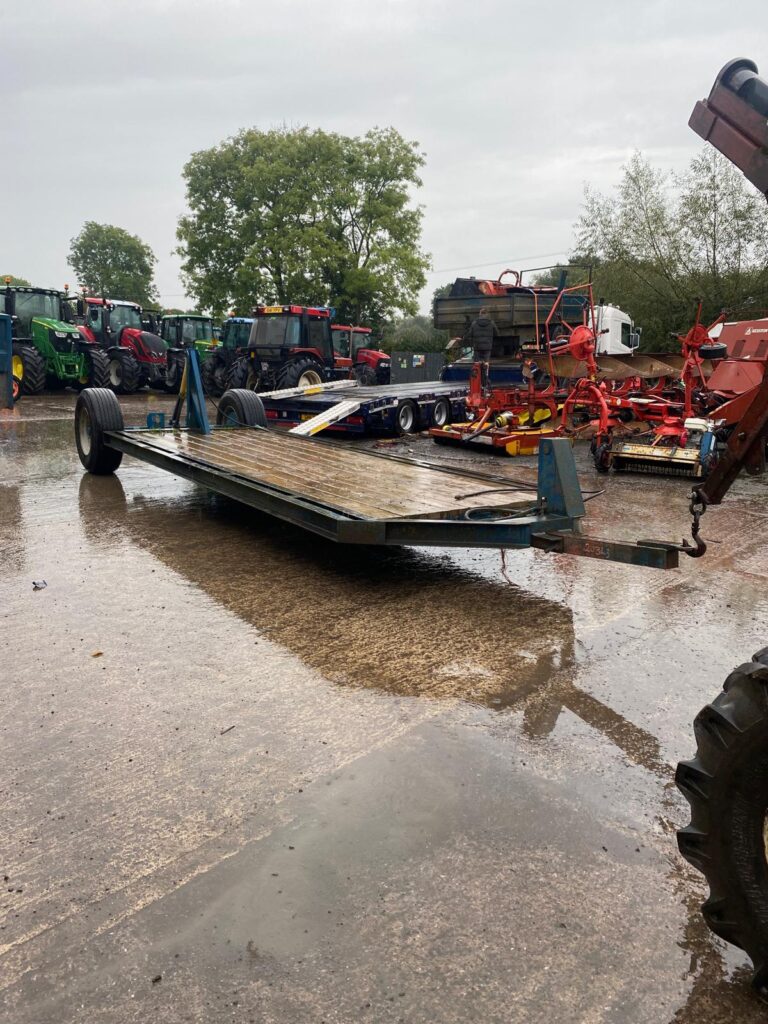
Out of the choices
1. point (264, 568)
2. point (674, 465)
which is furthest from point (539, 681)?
point (674, 465)

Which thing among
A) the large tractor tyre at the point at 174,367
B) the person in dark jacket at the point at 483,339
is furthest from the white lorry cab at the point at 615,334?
the large tractor tyre at the point at 174,367

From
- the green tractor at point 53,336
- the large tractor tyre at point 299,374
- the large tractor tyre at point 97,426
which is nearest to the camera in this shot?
the large tractor tyre at point 97,426

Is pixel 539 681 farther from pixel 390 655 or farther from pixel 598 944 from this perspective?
pixel 598 944

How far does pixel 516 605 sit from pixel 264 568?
179 cm

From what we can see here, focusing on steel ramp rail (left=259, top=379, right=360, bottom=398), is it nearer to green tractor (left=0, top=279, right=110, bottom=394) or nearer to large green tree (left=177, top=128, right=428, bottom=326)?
green tractor (left=0, top=279, right=110, bottom=394)

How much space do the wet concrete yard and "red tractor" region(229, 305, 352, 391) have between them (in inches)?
495

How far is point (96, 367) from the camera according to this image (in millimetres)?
20141

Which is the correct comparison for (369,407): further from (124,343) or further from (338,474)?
(124,343)

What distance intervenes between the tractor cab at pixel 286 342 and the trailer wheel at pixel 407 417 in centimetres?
455

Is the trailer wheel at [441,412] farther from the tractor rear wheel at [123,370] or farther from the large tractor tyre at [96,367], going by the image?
the tractor rear wheel at [123,370]

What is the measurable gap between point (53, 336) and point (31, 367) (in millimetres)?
1404

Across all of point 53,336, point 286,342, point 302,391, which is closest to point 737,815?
point 302,391

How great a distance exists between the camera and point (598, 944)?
6.83 ft

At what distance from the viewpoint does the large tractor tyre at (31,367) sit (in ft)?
61.0
